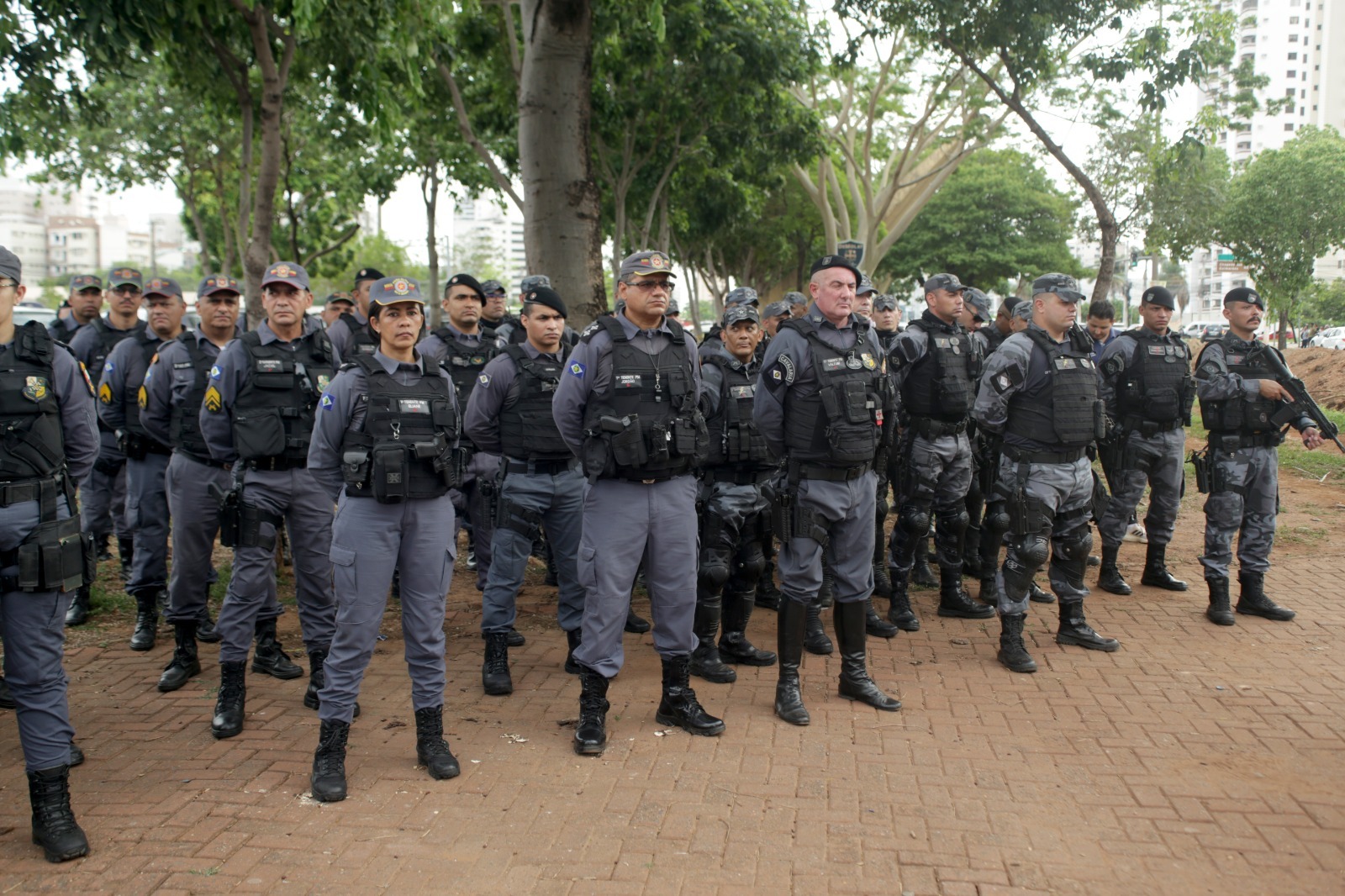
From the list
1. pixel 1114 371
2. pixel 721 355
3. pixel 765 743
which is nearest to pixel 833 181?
pixel 1114 371

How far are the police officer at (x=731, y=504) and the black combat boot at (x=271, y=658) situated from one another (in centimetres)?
234

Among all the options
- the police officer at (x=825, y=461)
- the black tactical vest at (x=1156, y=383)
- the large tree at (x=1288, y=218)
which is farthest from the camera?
the large tree at (x=1288, y=218)

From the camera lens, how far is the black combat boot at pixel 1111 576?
25.2 feet

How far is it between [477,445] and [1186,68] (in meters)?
10.3

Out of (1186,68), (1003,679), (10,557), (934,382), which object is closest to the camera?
(10,557)

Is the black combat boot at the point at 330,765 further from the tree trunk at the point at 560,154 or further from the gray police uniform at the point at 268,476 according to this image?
the tree trunk at the point at 560,154

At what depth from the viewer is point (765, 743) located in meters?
4.90

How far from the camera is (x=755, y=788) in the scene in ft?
14.4

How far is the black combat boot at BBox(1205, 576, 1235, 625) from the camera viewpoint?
271 inches

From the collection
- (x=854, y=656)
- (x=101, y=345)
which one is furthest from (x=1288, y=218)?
(x=101, y=345)

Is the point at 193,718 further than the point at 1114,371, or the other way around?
the point at 1114,371

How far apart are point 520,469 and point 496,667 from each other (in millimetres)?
1132

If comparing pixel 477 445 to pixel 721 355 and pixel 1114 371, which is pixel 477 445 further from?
pixel 1114 371

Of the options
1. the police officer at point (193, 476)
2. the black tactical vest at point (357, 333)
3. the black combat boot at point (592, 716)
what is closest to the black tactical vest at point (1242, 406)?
the black combat boot at point (592, 716)
